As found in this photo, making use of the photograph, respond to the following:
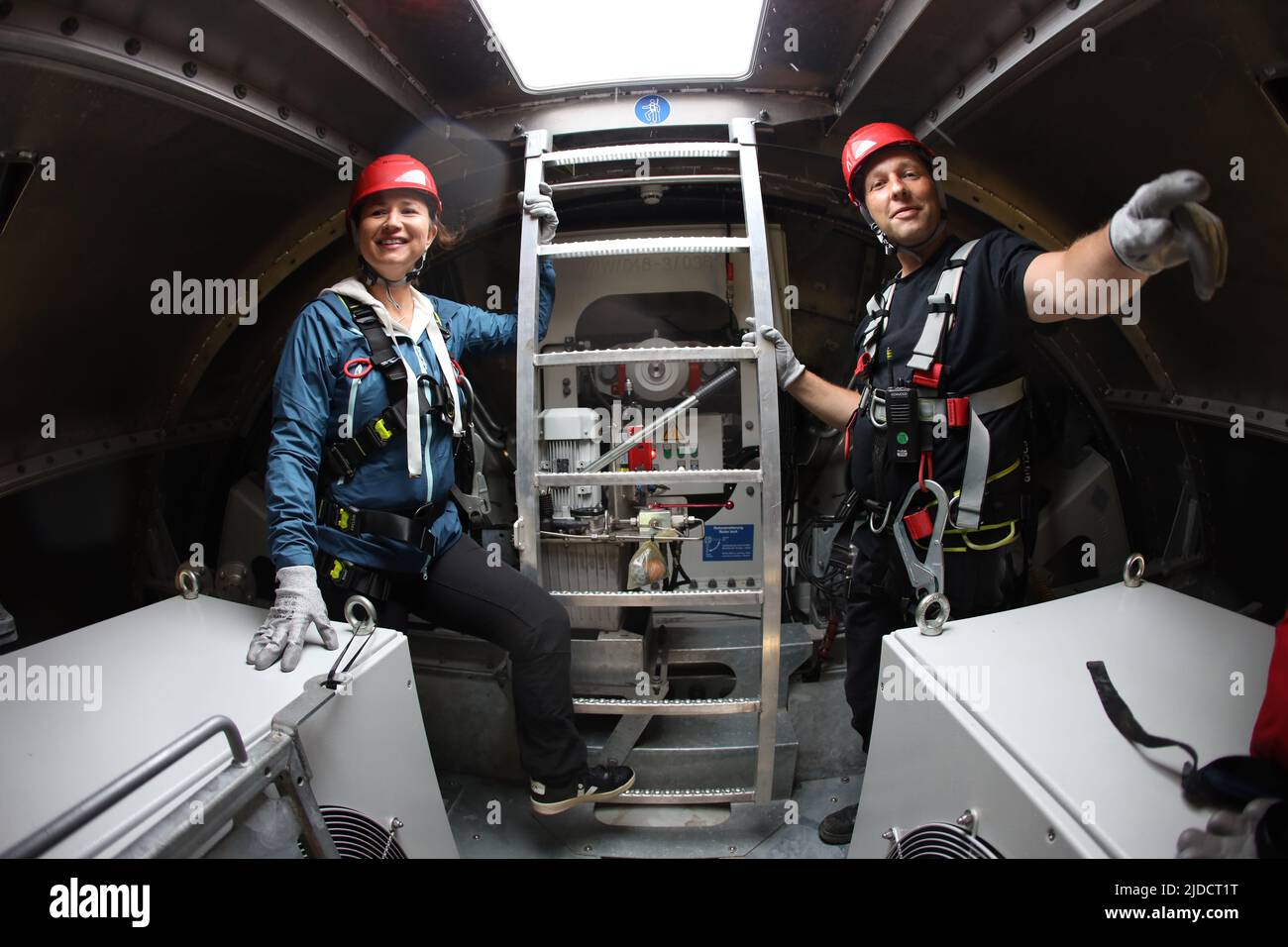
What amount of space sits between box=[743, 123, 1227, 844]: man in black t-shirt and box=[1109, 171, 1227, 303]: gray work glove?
228mm

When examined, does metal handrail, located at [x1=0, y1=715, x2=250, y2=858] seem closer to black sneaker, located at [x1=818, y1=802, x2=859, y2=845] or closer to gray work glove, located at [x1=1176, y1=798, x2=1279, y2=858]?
gray work glove, located at [x1=1176, y1=798, x2=1279, y2=858]

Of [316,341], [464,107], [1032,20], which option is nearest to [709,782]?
[316,341]

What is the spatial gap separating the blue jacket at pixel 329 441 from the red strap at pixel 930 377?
1.37m

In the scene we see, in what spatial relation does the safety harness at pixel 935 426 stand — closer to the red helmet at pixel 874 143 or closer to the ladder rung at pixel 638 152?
the red helmet at pixel 874 143

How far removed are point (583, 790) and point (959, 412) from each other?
1590mm

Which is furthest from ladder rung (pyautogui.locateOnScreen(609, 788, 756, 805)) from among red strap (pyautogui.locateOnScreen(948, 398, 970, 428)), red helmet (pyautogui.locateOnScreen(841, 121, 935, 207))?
red helmet (pyautogui.locateOnScreen(841, 121, 935, 207))

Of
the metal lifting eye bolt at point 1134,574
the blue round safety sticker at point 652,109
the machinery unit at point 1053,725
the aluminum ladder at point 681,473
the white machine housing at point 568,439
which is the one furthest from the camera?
the blue round safety sticker at point 652,109

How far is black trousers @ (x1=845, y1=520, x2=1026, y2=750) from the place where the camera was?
1.72 m

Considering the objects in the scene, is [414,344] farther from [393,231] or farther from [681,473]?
[681,473]

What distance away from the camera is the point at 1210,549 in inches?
84.0

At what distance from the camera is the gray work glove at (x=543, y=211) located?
1.97 metres

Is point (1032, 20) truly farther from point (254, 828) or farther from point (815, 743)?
point (254, 828)

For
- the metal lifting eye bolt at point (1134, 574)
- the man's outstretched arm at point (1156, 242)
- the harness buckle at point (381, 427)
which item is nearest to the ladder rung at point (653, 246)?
the harness buckle at point (381, 427)

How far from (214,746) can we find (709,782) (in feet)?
5.27
